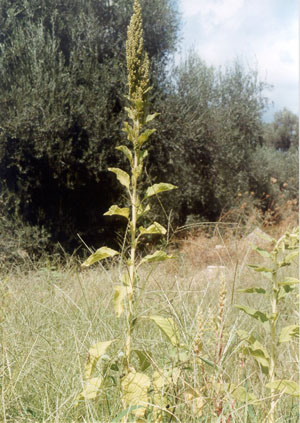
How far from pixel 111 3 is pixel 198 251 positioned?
5074 millimetres

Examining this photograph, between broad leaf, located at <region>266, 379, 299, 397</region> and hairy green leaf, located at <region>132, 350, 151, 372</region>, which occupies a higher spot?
hairy green leaf, located at <region>132, 350, 151, 372</region>

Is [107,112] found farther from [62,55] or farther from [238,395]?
[238,395]

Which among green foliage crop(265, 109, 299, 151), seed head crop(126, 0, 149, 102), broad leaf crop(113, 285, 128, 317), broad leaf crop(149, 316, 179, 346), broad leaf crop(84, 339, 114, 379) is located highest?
green foliage crop(265, 109, 299, 151)

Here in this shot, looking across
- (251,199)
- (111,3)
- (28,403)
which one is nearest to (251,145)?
(251,199)

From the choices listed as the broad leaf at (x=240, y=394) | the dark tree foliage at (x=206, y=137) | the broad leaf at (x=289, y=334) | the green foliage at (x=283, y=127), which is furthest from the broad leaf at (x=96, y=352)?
the green foliage at (x=283, y=127)

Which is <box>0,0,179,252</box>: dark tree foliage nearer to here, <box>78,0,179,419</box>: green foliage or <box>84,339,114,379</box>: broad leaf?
<box>78,0,179,419</box>: green foliage

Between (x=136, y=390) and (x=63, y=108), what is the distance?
6.46 meters

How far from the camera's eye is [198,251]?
7590mm

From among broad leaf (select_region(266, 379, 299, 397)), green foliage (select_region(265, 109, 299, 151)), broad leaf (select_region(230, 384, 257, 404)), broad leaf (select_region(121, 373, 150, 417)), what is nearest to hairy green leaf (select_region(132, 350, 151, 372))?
broad leaf (select_region(121, 373, 150, 417))

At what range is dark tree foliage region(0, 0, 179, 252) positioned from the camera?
7.07 metres

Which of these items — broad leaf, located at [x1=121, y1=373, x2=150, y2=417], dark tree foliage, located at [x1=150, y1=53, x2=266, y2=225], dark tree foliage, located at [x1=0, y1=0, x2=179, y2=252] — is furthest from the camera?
dark tree foliage, located at [x1=150, y1=53, x2=266, y2=225]

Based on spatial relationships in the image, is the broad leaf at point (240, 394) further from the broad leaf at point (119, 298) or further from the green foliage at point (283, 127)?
the green foliage at point (283, 127)

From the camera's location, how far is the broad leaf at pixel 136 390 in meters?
1.32

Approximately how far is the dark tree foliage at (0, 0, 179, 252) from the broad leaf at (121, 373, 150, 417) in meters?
6.01
